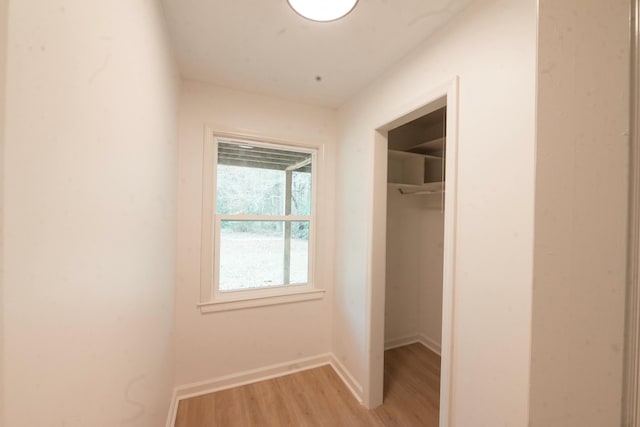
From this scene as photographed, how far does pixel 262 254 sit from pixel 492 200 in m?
1.81

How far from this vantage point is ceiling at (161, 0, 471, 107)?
4.00 feet

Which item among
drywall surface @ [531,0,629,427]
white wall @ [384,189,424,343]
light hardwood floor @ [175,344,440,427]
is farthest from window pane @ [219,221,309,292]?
drywall surface @ [531,0,629,427]

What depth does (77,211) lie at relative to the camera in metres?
0.54

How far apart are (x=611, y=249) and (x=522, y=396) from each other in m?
0.80

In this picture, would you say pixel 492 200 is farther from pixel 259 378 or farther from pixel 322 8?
pixel 259 378

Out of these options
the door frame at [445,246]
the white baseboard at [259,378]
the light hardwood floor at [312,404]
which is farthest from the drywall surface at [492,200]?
the white baseboard at [259,378]

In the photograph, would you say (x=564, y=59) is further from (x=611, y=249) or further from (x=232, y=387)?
(x=232, y=387)

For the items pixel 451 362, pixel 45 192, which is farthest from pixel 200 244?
pixel 451 362

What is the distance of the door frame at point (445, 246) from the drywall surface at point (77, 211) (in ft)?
4.46

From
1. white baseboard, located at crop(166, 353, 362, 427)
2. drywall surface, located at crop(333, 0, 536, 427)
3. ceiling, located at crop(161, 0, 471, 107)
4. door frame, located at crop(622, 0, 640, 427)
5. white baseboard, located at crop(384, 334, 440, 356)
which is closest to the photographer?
door frame, located at crop(622, 0, 640, 427)

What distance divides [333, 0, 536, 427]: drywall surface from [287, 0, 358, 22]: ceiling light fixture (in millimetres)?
569

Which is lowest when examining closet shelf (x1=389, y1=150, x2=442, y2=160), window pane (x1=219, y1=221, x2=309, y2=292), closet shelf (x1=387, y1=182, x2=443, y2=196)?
window pane (x1=219, y1=221, x2=309, y2=292)

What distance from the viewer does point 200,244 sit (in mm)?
1952

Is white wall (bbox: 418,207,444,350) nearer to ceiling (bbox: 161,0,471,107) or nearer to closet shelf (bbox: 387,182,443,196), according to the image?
closet shelf (bbox: 387,182,443,196)
